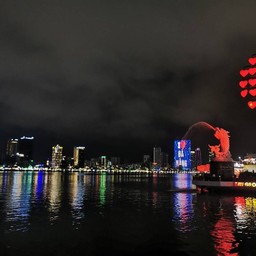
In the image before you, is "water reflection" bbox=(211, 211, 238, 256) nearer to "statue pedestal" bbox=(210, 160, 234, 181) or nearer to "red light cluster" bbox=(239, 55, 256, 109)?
"red light cluster" bbox=(239, 55, 256, 109)

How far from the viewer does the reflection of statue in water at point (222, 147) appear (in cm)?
7012

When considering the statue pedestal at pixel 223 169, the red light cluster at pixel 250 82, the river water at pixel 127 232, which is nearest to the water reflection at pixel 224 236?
the river water at pixel 127 232

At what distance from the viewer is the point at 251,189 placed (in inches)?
2313

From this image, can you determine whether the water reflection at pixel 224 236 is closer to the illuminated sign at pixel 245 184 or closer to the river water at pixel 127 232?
the river water at pixel 127 232

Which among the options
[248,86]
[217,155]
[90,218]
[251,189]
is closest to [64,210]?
[90,218]

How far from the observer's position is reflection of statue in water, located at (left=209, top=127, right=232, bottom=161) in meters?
70.1

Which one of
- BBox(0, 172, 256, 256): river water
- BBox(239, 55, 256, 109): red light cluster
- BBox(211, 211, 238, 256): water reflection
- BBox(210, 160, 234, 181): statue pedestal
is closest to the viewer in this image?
BBox(211, 211, 238, 256): water reflection

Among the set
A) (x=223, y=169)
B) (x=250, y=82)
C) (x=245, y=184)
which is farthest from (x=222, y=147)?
(x=250, y=82)

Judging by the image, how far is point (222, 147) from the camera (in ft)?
234

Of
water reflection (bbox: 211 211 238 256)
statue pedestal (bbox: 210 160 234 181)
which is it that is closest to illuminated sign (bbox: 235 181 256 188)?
statue pedestal (bbox: 210 160 234 181)

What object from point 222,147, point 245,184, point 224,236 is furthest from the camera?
point 222,147

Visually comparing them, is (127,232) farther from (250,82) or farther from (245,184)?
(245,184)

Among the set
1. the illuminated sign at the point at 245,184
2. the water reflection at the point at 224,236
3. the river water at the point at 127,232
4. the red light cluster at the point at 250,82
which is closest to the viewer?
the water reflection at the point at 224,236

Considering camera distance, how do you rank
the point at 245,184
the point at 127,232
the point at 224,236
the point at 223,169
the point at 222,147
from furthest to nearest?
the point at 222,147 < the point at 223,169 < the point at 245,184 < the point at 127,232 < the point at 224,236
